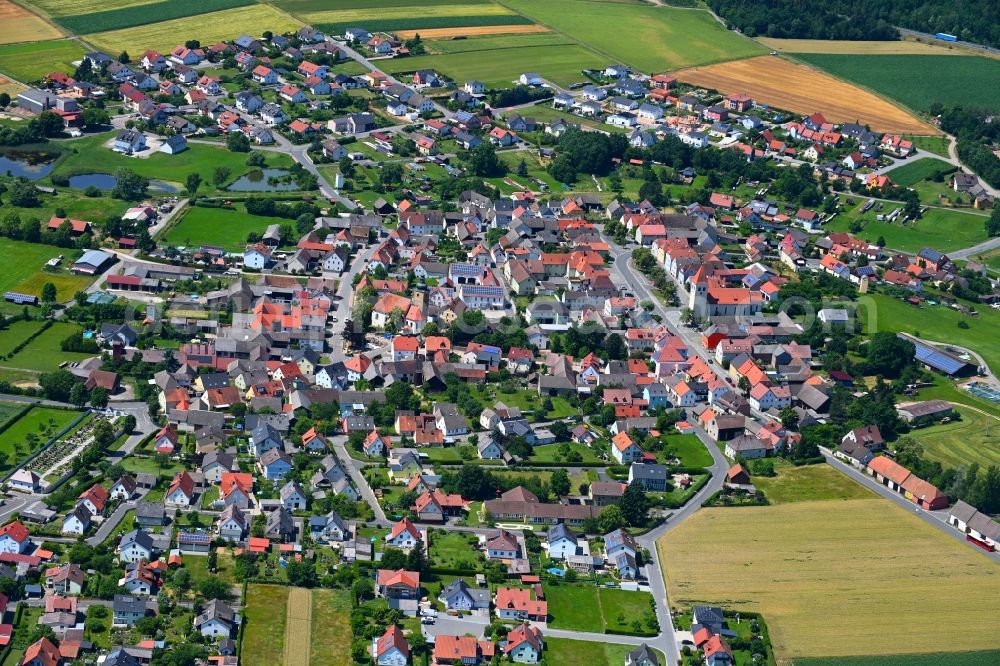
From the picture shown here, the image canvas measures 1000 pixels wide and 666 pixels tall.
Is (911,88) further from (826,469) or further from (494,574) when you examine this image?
(494,574)

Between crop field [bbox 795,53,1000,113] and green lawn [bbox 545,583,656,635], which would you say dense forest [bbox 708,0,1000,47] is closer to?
crop field [bbox 795,53,1000,113]

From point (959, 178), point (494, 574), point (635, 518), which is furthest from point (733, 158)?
point (494, 574)

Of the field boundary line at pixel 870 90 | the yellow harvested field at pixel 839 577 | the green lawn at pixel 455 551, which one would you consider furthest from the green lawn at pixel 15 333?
the field boundary line at pixel 870 90

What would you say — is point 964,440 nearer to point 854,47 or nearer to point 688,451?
point 688,451

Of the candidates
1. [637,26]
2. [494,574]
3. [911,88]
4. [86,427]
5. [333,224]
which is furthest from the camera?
[637,26]

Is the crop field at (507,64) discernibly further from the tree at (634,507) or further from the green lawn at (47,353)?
the tree at (634,507)
